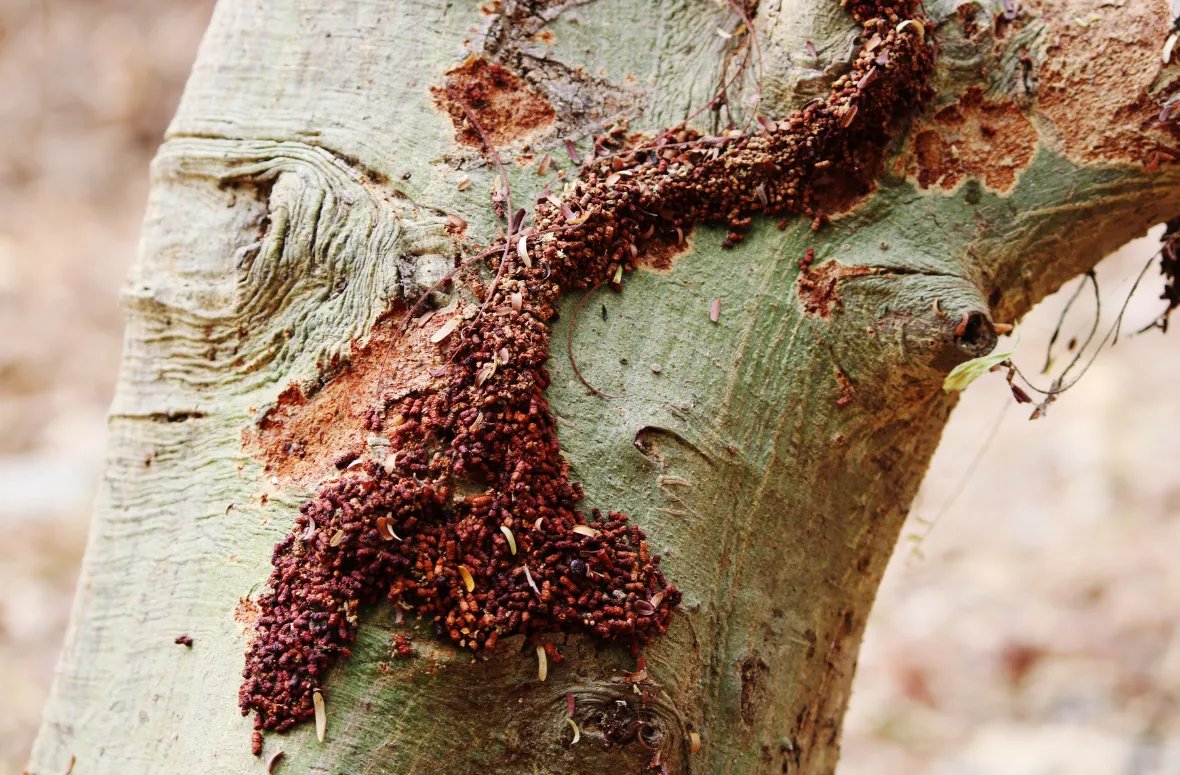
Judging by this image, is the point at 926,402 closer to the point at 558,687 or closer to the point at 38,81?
the point at 558,687

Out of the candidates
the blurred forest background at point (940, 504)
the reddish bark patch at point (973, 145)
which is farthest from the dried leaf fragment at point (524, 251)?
the blurred forest background at point (940, 504)

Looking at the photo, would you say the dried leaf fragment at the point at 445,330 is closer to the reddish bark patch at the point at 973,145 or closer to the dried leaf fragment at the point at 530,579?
the dried leaf fragment at the point at 530,579

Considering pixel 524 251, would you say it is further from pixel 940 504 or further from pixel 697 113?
pixel 940 504

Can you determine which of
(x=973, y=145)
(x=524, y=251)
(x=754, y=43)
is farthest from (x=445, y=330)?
(x=973, y=145)

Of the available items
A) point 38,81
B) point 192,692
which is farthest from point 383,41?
point 38,81

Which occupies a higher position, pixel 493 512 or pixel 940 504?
pixel 940 504

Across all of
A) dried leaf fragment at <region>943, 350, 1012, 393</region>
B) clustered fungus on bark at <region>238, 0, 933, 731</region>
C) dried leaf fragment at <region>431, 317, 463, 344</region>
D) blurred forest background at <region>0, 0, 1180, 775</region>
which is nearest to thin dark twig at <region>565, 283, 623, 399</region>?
clustered fungus on bark at <region>238, 0, 933, 731</region>
